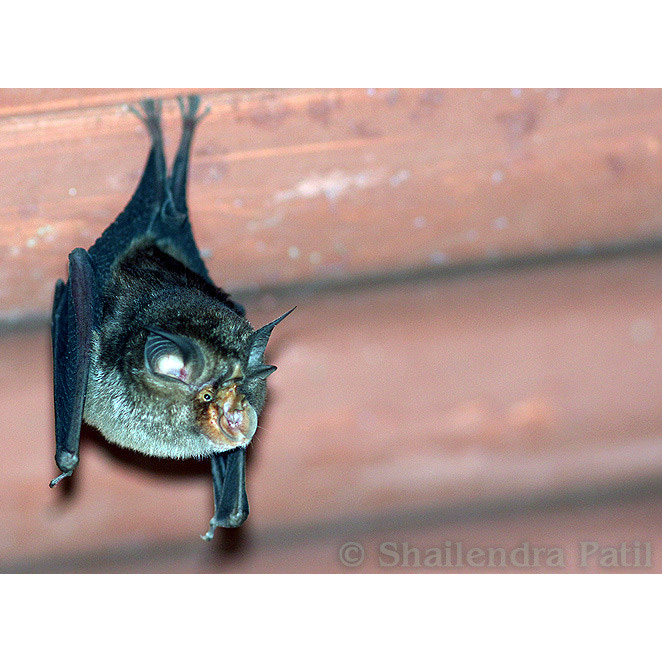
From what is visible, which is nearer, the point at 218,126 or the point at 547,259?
the point at 218,126

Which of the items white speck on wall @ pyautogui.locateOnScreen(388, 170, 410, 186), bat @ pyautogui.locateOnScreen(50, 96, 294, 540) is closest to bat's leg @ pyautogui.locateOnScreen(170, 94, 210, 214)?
bat @ pyautogui.locateOnScreen(50, 96, 294, 540)

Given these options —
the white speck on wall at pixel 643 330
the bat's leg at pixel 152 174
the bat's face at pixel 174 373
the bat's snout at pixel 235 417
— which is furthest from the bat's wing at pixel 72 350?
the white speck on wall at pixel 643 330

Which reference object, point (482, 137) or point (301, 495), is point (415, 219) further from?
point (301, 495)

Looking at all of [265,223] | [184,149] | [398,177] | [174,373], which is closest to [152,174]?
[184,149]

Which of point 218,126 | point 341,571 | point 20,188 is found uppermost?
point 218,126

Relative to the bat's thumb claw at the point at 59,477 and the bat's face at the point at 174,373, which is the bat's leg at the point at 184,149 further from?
the bat's thumb claw at the point at 59,477

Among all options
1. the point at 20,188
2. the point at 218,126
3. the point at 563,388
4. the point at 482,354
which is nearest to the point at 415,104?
the point at 218,126

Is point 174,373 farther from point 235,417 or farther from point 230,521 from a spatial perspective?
point 230,521
